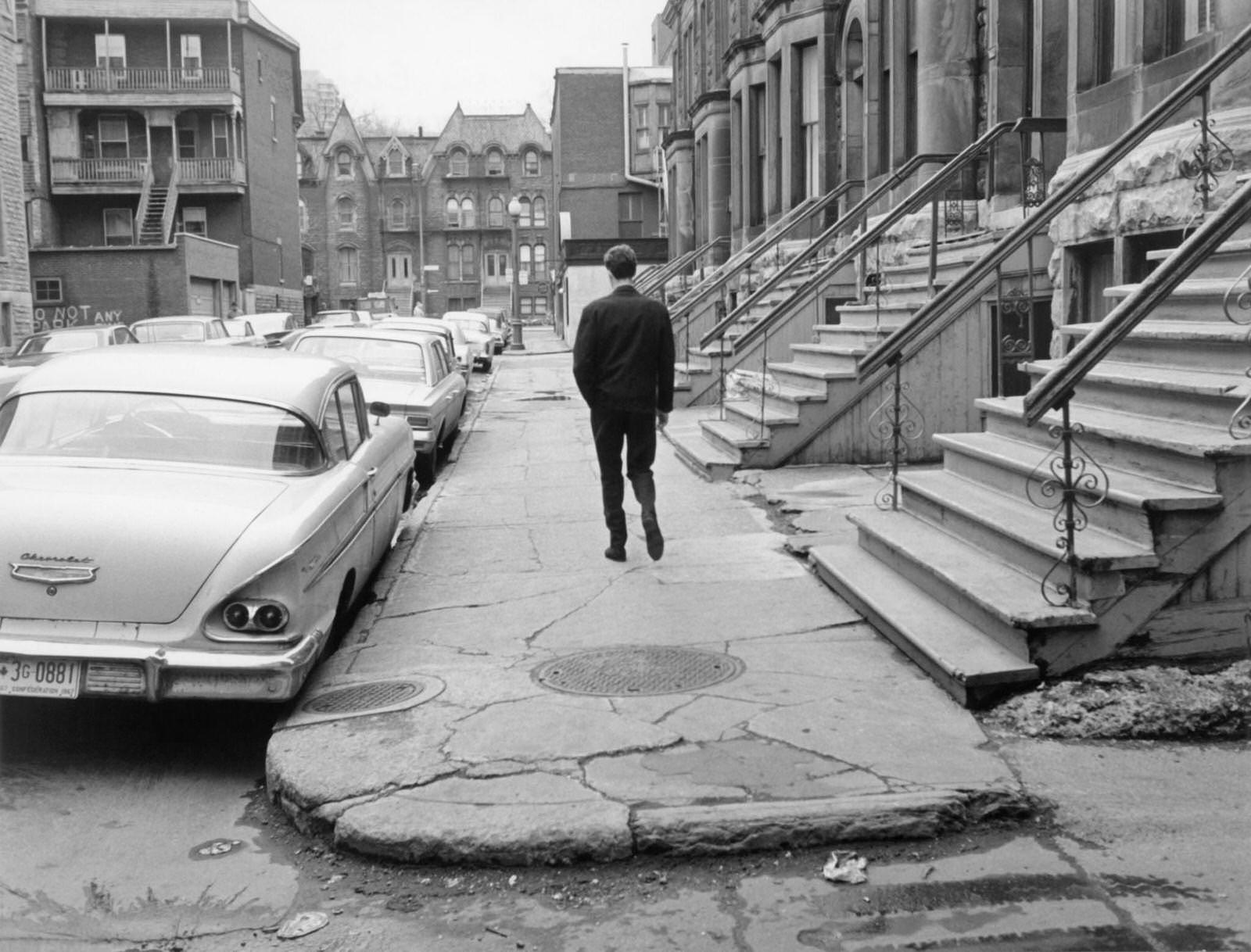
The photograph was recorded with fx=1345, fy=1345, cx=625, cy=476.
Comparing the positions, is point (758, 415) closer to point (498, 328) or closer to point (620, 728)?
point (620, 728)

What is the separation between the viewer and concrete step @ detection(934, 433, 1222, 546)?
5539 millimetres

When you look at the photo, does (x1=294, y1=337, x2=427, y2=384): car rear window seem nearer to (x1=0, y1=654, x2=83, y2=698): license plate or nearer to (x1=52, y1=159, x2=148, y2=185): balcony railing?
(x1=0, y1=654, x2=83, y2=698): license plate

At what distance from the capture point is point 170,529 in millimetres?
5500

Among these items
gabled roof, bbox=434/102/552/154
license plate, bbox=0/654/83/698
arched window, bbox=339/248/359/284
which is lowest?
license plate, bbox=0/654/83/698

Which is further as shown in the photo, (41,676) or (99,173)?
(99,173)

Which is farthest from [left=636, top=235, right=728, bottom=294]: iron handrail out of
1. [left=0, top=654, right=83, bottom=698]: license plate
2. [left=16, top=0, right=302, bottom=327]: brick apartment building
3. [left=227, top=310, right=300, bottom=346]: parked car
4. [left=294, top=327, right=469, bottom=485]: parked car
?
[left=16, top=0, right=302, bottom=327]: brick apartment building

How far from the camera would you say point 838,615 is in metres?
7.11

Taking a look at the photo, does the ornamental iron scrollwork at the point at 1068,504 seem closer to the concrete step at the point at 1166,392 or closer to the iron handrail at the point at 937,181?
the concrete step at the point at 1166,392

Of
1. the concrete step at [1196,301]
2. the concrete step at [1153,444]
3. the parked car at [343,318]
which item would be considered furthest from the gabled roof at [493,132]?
the concrete step at [1153,444]

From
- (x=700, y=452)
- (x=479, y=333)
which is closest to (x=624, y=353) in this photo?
(x=700, y=452)

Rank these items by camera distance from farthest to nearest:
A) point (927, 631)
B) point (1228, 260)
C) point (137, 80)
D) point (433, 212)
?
point (433, 212)
point (137, 80)
point (1228, 260)
point (927, 631)

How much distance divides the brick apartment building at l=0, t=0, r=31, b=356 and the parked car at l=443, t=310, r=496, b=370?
35.6ft

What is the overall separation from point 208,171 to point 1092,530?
170 ft

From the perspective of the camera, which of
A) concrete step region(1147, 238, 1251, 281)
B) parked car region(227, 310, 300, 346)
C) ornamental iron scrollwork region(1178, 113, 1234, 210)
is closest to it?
concrete step region(1147, 238, 1251, 281)
